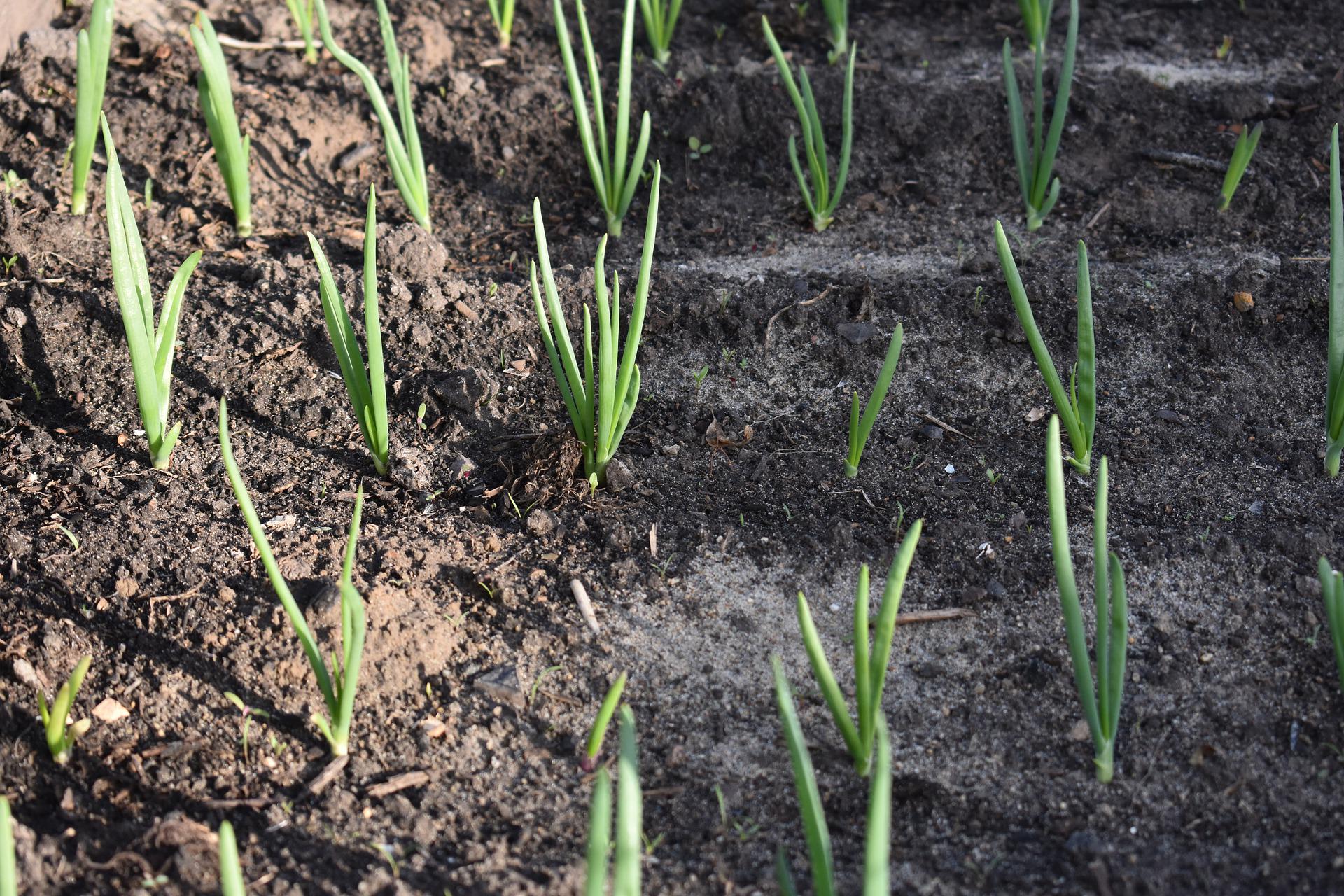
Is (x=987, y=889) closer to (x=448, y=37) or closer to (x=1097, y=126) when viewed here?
(x=1097, y=126)

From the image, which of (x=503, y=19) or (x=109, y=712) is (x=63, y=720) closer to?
(x=109, y=712)

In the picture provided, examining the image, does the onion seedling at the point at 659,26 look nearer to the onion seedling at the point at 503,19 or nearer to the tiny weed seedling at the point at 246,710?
the onion seedling at the point at 503,19

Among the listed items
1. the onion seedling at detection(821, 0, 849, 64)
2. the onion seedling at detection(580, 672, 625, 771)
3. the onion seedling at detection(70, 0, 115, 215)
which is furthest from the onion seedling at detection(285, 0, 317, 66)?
the onion seedling at detection(580, 672, 625, 771)

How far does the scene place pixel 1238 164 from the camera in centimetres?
266

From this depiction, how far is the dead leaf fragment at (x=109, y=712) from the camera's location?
174 centimetres

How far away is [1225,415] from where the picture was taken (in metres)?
2.35

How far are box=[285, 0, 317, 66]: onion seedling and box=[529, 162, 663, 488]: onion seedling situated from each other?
138 centimetres

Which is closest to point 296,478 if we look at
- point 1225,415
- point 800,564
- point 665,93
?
point 800,564

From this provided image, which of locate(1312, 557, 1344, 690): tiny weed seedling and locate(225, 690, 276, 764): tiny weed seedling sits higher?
Result: locate(1312, 557, 1344, 690): tiny weed seedling

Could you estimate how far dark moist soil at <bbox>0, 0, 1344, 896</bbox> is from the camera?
1637 millimetres

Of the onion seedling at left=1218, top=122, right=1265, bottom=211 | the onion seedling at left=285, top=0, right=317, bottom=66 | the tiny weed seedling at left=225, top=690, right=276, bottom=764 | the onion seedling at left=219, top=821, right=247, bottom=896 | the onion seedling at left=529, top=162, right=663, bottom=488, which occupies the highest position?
the onion seedling at left=285, top=0, right=317, bottom=66

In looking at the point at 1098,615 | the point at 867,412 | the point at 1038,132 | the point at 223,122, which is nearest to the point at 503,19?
the point at 223,122

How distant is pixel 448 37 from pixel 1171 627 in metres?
2.43

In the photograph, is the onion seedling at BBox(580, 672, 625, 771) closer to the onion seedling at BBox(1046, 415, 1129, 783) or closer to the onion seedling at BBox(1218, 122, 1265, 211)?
the onion seedling at BBox(1046, 415, 1129, 783)
